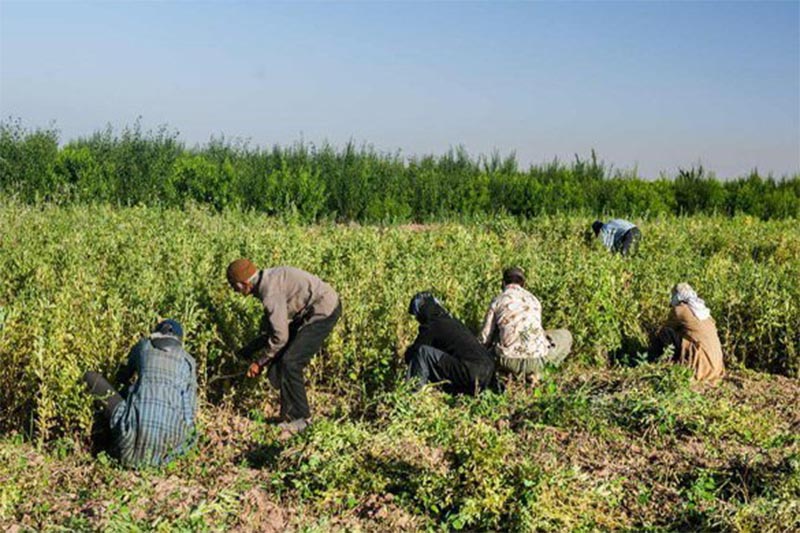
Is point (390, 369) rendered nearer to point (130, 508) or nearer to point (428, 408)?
point (428, 408)

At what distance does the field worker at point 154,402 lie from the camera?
6.12 metres

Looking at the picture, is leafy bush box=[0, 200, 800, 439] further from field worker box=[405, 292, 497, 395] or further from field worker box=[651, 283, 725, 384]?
field worker box=[651, 283, 725, 384]

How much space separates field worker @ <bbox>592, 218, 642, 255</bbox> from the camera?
14039 mm

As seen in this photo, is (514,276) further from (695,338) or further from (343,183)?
(343,183)

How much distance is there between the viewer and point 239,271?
22.4 feet

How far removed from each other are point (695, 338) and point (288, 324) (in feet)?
12.3

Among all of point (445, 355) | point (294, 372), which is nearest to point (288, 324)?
point (294, 372)

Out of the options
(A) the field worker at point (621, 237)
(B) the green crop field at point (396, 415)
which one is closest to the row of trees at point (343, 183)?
(A) the field worker at point (621, 237)

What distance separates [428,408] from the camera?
21.0ft

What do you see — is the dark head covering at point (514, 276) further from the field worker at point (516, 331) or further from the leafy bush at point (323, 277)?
the leafy bush at point (323, 277)

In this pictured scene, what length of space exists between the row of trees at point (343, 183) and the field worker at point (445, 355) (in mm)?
12058

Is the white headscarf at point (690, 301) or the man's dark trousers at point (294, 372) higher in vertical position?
the white headscarf at point (690, 301)

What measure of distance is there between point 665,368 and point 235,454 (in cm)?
350

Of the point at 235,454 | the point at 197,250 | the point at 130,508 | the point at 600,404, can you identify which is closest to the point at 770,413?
the point at 600,404
